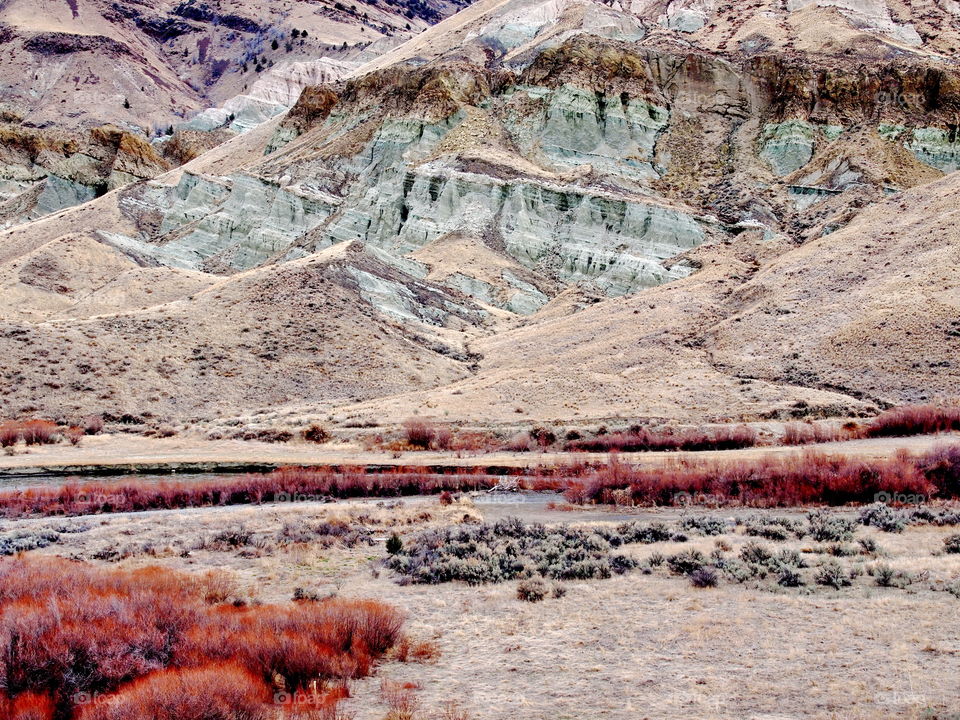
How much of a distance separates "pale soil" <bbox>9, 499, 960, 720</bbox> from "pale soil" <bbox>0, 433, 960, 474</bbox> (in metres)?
11.9

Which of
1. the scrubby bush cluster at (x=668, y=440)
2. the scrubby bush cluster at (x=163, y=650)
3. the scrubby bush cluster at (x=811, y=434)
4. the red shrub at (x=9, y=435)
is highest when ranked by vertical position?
the scrubby bush cluster at (x=163, y=650)

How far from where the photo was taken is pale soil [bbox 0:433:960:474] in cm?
2666

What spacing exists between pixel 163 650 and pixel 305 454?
23230 mm

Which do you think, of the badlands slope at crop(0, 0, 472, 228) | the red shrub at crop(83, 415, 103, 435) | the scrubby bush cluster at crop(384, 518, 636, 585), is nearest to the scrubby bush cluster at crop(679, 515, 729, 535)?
the scrubby bush cluster at crop(384, 518, 636, 585)

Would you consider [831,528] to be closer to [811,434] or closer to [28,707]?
[28,707]

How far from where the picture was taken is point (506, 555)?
48.3ft

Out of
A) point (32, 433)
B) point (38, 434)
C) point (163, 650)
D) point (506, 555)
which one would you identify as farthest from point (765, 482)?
point (32, 433)

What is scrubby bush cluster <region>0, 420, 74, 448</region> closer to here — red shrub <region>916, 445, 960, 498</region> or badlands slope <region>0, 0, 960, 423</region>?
badlands slope <region>0, 0, 960, 423</region>

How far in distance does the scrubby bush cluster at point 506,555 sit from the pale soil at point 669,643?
467mm

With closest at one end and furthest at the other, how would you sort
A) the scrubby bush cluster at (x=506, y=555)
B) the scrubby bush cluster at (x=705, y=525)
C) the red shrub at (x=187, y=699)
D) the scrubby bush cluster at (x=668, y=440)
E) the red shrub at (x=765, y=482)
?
the red shrub at (x=187, y=699)
the scrubby bush cluster at (x=506, y=555)
the scrubby bush cluster at (x=705, y=525)
the red shrub at (x=765, y=482)
the scrubby bush cluster at (x=668, y=440)

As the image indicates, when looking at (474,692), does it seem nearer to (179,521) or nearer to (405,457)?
(179,521)

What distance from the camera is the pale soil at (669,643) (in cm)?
782

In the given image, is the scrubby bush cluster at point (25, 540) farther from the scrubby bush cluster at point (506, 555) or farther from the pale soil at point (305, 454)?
the pale soil at point (305, 454)

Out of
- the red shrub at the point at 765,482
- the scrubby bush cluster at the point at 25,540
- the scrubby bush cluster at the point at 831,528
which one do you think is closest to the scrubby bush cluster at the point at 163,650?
the scrubby bush cluster at the point at 25,540
